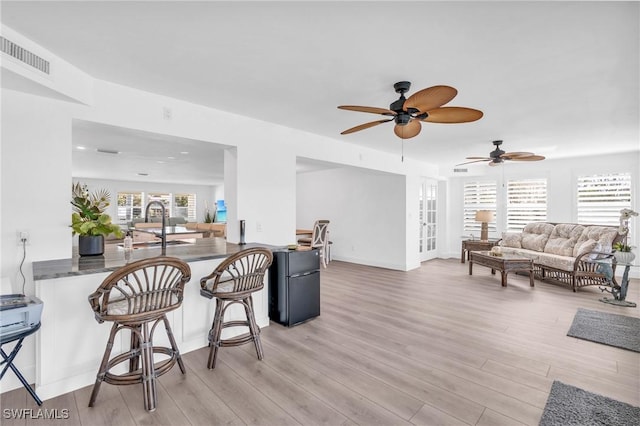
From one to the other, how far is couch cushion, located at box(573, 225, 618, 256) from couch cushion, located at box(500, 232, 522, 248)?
104 centimetres

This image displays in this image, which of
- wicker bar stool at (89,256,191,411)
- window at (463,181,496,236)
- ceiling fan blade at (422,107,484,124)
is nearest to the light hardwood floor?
wicker bar stool at (89,256,191,411)

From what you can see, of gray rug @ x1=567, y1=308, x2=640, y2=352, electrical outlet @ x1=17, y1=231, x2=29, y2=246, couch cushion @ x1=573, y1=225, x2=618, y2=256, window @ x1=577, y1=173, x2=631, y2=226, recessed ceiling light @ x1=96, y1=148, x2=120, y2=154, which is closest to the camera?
electrical outlet @ x1=17, y1=231, x2=29, y2=246

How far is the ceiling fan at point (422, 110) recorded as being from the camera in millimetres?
2191

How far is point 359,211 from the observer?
7.61 metres

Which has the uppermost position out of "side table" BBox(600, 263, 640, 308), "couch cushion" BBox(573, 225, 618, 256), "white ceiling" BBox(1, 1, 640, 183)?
"white ceiling" BBox(1, 1, 640, 183)

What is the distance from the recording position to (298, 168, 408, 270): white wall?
6.85m

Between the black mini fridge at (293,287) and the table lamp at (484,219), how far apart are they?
516 centimetres

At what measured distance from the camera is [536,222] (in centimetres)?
688

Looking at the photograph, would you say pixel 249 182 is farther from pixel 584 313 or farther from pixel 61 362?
pixel 584 313

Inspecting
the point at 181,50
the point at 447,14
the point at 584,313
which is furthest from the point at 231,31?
the point at 584,313

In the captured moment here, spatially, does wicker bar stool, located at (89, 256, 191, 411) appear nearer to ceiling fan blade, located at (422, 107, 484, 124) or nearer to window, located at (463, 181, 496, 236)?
ceiling fan blade, located at (422, 107, 484, 124)

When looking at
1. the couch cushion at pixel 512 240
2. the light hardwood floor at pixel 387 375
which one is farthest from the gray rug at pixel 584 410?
the couch cushion at pixel 512 240

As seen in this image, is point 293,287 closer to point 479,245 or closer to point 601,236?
point 479,245

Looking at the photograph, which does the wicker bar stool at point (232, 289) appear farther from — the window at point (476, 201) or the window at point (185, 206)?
the window at point (185, 206)
